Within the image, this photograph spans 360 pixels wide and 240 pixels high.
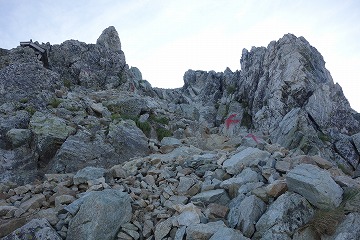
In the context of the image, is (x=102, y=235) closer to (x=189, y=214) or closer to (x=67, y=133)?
(x=189, y=214)

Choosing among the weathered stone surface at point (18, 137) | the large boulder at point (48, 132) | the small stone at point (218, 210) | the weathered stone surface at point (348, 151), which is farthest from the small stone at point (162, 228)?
the weathered stone surface at point (348, 151)

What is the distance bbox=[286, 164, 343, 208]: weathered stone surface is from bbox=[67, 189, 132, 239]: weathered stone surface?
3617 millimetres

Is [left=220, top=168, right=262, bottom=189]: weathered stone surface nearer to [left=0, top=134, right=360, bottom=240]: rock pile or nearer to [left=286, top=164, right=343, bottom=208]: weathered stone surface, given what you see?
[left=0, top=134, right=360, bottom=240]: rock pile

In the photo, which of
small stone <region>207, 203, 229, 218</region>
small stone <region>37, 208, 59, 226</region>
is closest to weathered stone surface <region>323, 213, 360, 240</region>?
small stone <region>207, 203, 229, 218</region>

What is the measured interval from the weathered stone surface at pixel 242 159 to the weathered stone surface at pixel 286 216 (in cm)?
204

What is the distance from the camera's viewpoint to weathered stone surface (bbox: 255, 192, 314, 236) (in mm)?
5352

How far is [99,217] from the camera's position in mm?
5797

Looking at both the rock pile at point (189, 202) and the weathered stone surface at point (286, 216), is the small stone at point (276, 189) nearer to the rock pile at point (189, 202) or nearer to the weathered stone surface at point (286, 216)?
the rock pile at point (189, 202)

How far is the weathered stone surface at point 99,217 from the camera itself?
223 inches

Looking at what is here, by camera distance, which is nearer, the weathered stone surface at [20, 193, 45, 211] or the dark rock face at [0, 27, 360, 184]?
the weathered stone surface at [20, 193, 45, 211]

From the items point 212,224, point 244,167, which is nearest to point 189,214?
point 212,224

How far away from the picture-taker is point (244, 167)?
7.85 meters

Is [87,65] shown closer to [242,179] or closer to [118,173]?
[118,173]

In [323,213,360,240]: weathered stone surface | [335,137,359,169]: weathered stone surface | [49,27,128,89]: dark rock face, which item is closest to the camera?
[323,213,360,240]: weathered stone surface
